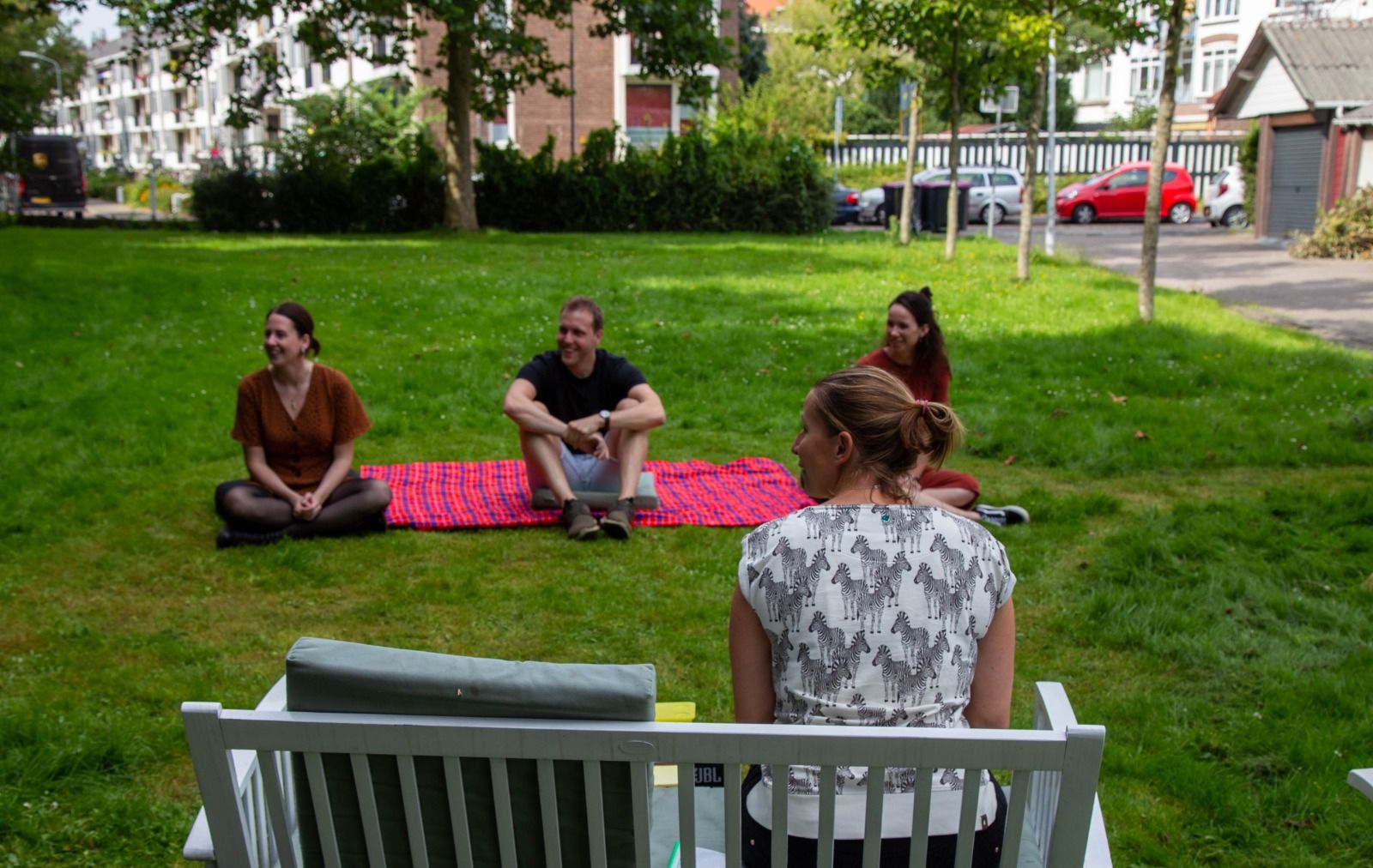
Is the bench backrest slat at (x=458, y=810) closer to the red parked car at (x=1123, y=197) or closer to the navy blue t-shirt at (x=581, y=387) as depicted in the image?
the navy blue t-shirt at (x=581, y=387)

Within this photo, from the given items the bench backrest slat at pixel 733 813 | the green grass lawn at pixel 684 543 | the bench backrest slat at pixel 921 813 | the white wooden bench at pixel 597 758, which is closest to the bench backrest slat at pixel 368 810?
the white wooden bench at pixel 597 758

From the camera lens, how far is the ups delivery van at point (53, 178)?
42969 millimetres

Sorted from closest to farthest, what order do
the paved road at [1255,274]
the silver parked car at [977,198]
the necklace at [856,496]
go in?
1. the necklace at [856,496]
2. the paved road at [1255,274]
3. the silver parked car at [977,198]

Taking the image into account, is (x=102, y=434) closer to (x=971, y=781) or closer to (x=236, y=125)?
(x=971, y=781)

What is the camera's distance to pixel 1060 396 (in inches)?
375

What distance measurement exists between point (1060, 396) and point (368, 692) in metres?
8.19

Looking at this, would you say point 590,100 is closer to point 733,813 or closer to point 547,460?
point 547,460

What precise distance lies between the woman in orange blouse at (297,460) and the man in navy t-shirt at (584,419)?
2.70 ft

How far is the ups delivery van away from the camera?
43.0m

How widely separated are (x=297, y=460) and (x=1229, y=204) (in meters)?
29.7

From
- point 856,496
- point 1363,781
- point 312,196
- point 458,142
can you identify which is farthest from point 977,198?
point 856,496

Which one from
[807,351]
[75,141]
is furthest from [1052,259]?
[75,141]

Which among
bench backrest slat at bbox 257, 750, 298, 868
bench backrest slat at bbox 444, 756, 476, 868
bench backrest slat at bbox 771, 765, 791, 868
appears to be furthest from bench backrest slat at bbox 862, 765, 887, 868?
bench backrest slat at bbox 257, 750, 298, 868

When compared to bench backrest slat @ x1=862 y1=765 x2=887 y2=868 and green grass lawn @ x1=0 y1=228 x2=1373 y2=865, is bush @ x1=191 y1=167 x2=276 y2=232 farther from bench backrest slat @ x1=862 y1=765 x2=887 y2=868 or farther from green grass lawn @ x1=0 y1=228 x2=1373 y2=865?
bench backrest slat @ x1=862 y1=765 x2=887 y2=868
